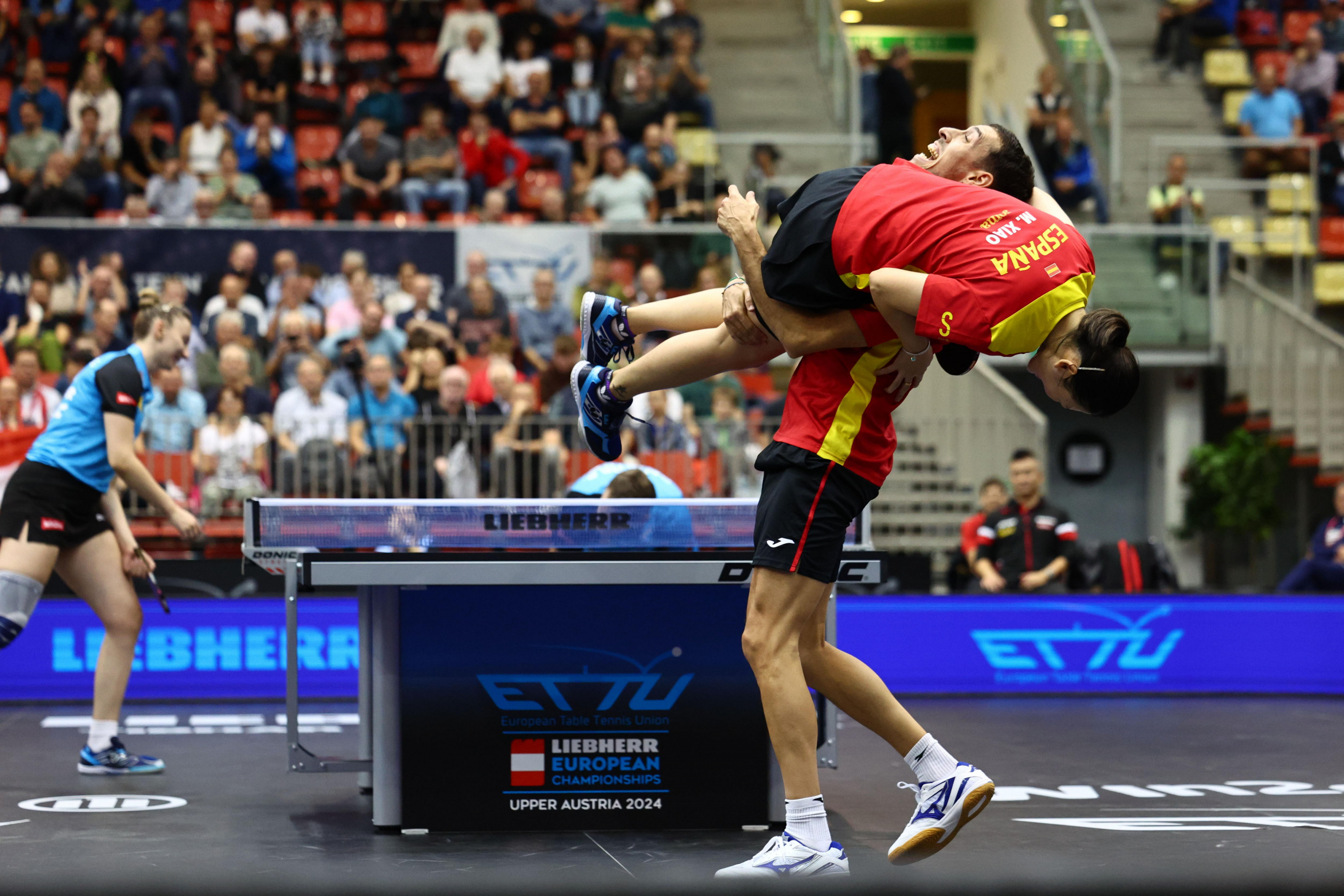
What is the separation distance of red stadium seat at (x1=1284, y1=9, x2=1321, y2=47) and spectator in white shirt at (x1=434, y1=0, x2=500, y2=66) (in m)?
9.25

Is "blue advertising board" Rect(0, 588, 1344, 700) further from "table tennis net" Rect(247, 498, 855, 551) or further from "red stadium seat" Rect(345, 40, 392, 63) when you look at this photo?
"red stadium seat" Rect(345, 40, 392, 63)

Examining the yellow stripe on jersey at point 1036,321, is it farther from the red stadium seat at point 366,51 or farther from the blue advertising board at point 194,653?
the red stadium seat at point 366,51

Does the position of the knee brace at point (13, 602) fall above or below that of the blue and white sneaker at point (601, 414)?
below

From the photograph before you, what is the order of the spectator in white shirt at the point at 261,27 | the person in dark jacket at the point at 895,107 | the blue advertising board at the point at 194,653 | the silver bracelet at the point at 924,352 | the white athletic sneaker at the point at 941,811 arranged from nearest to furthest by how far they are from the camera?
the silver bracelet at the point at 924,352 → the white athletic sneaker at the point at 941,811 → the blue advertising board at the point at 194,653 → the spectator in white shirt at the point at 261,27 → the person in dark jacket at the point at 895,107

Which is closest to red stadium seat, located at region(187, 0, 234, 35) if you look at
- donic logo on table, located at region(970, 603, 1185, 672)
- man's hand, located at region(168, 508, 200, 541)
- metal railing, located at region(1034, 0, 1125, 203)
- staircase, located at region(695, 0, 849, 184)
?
staircase, located at region(695, 0, 849, 184)

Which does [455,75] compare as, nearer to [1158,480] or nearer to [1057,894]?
[1158,480]

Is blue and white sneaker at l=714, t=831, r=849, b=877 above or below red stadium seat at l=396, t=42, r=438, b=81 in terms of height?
below

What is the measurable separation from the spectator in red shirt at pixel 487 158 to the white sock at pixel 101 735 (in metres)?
9.05

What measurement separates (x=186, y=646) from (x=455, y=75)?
8.13m

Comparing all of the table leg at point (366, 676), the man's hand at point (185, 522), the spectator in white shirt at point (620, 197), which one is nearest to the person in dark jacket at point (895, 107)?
the spectator in white shirt at point (620, 197)

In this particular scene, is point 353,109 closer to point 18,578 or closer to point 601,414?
point 18,578

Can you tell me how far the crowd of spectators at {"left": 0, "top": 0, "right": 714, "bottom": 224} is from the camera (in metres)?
13.9

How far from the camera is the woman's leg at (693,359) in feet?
14.1

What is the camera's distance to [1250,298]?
47.5ft
